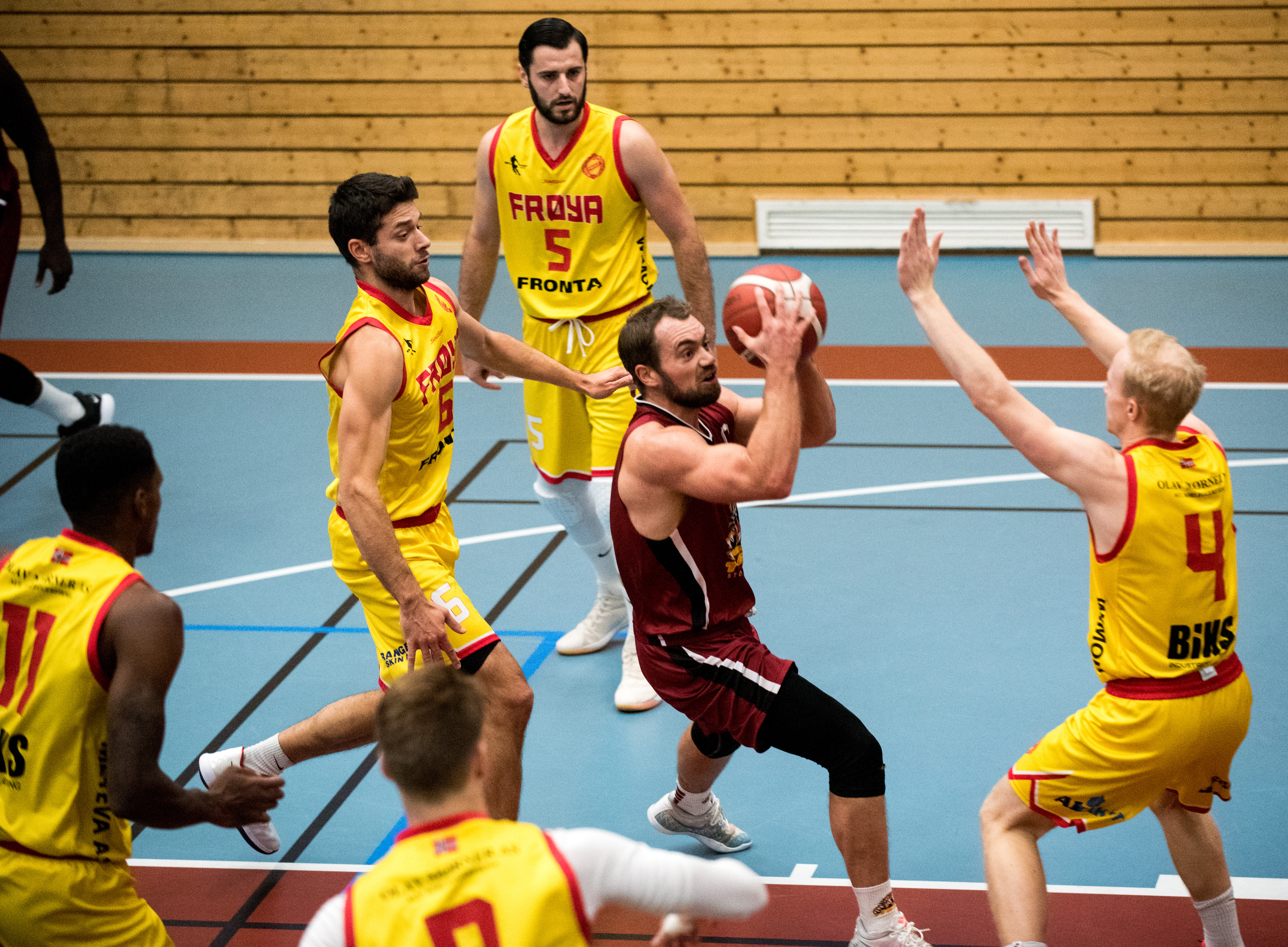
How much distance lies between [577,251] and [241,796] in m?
3.34

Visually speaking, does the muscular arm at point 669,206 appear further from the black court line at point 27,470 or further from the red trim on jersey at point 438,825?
the black court line at point 27,470

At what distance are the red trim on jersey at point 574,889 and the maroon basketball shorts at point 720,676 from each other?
1585 mm

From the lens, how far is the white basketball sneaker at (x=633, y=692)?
5504 millimetres

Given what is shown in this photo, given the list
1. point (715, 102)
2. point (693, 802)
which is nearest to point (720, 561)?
point (693, 802)

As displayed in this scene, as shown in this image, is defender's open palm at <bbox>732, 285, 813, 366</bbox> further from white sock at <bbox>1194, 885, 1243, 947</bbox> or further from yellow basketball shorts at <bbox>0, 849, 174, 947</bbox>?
yellow basketball shorts at <bbox>0, 849, 174, 947</bbox>

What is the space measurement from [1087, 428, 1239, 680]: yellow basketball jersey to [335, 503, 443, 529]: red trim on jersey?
2148 millimetres

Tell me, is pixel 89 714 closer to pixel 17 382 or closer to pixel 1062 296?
pixel 1062 296

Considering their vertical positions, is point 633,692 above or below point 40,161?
below

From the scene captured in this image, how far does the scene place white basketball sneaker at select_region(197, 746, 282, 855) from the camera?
453 cm

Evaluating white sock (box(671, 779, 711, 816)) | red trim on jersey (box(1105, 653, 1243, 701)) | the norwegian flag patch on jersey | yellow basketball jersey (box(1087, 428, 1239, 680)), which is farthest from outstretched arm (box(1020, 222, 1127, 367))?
the norwegian flag patch on jersey

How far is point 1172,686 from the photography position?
346 centimetres

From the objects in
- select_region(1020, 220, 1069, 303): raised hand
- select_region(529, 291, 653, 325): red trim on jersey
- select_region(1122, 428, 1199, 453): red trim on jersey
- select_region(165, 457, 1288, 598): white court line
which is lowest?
select_region(165, 457, 1288, 598): white court line

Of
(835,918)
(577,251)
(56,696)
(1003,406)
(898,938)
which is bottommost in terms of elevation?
(835,918)

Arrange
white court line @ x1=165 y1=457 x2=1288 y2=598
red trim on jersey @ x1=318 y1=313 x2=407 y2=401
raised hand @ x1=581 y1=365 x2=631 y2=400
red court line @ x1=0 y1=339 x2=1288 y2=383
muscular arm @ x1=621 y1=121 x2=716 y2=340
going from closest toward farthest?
red trim on jersey @ x1=318 y1=313 x2=407 y2=401 < raised hand @ x1=581 y1=365 x2=631 y2=400 < muscular arm @ x1=621 y1=121 x2=716 y2=340 < white court line @ x1=165 y1=457 x2=1288 y2=598 < red court line @ x1=0 y1=339 x2=1288 y2=383
